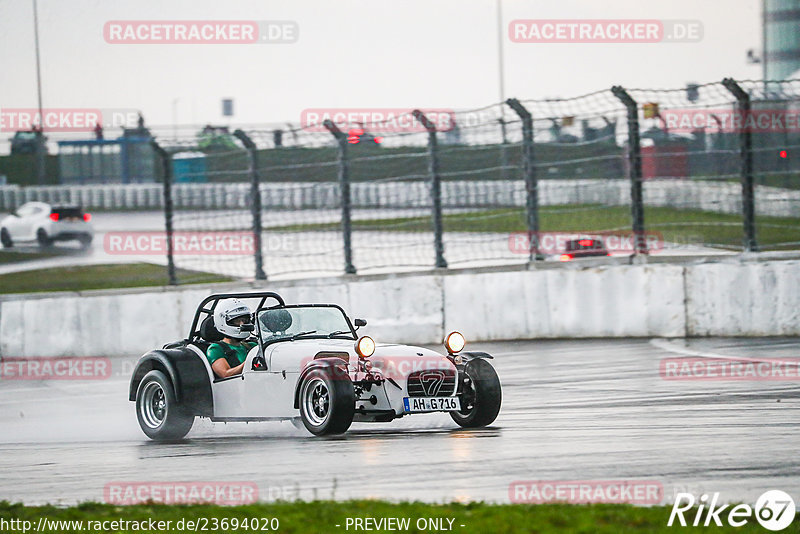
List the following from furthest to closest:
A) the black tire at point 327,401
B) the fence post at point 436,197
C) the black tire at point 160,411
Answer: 1. the fence post at point 436,197
2. the black tire at point 160,411
3. the black tire at point 327,401

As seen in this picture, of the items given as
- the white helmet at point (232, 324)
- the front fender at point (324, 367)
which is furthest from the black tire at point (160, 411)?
the front fender at point (324, 367)

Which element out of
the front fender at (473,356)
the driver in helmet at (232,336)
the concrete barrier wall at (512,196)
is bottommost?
the front fender at (473,356)

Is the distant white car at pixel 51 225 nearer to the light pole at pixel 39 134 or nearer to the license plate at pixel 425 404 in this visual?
the light pole at pixel 39 134

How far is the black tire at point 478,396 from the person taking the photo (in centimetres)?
957

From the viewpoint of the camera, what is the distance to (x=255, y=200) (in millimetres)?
18375

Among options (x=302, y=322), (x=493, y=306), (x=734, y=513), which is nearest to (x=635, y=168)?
(x=493, y=306)

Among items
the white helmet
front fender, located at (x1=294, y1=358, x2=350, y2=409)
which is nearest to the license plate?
front fender, located at (x1=294, y1=358, x2=350, y2=409)

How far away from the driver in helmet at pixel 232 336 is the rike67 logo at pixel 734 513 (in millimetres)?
5109

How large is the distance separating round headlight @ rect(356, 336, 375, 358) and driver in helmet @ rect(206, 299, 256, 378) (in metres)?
1.51

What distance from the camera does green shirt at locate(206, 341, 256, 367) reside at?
1060 cm

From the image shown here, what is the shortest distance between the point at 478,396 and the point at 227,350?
222cm

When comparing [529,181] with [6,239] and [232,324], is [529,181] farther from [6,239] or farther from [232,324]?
[6,239]

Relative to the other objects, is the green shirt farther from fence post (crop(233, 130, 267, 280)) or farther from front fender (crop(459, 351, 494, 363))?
fence post (crop(233, 130, 267, 280))

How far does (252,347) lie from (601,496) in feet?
15.3
